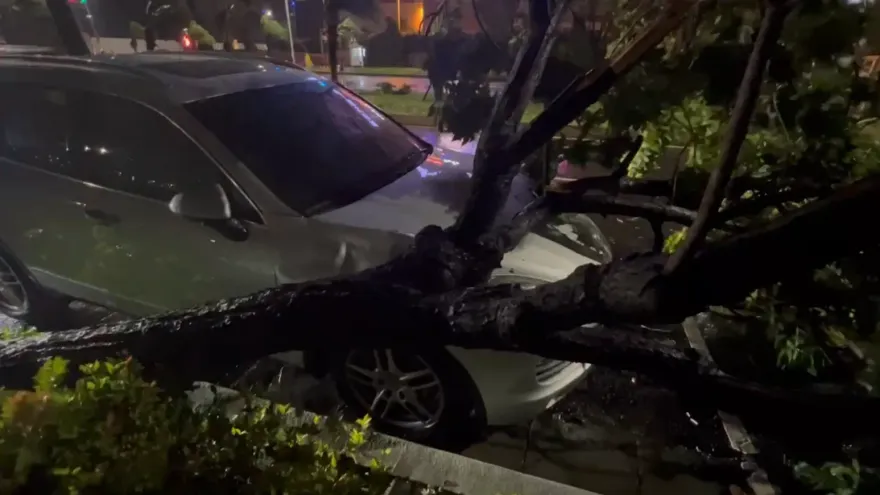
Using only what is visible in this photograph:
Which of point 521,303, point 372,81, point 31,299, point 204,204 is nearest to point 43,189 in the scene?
point 31,299

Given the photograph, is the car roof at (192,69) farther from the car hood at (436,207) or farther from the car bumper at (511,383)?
the car bumper at (511,383)

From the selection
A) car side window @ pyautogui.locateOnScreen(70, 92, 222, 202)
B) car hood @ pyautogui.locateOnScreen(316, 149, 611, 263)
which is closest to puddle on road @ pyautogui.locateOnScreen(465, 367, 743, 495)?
car hood @ pyautogui.locateOnScreen(316, 149, 611, 263)

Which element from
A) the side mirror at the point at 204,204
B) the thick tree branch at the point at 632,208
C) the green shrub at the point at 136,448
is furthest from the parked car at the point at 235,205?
the green shrub at the point at 136,448

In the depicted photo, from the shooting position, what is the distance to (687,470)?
8.98ft

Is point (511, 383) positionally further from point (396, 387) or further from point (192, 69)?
point (192, 69)

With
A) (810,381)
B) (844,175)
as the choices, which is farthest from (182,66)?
(810,381)

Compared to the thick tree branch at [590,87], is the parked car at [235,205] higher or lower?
lower

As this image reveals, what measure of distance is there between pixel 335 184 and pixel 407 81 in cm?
66

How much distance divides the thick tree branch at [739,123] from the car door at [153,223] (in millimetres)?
2086

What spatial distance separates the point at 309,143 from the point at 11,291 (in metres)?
A: 2.10

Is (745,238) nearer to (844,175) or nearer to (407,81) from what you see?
(844,175)

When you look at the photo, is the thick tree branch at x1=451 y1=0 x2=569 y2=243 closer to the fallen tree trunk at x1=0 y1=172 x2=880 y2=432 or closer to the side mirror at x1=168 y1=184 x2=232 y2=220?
the fallen tree trunk at x1=0 y1=172 x2=880 y2=432

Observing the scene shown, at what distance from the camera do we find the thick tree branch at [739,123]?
121cm

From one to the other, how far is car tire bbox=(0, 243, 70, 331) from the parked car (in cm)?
1
